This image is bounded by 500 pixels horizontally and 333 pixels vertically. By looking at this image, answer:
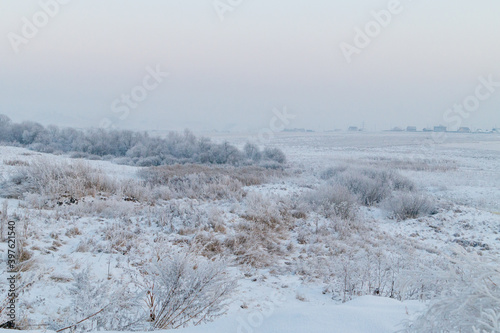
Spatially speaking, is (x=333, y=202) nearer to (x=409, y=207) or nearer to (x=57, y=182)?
(x=409, y=207)

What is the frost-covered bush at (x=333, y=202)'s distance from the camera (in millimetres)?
10211

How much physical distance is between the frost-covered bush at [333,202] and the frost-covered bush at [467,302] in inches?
319

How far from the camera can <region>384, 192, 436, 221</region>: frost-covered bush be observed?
11086 mm

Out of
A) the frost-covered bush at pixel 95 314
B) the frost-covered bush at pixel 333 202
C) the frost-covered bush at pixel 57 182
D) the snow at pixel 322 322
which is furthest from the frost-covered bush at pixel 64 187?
the snow at pixel 322 322

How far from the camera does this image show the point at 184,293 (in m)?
3.43

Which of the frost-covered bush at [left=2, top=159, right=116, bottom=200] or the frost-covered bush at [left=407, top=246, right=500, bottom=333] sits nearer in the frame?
the frost-covered bush at [left=407, top=246, right=500, bottom=333]

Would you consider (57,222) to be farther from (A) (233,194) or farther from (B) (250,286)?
(A) (233,194)

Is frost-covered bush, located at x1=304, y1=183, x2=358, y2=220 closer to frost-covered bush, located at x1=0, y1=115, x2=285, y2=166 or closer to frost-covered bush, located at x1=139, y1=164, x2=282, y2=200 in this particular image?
frost-covered bush, located at x1=139, y1=164, x2=282, y2=200

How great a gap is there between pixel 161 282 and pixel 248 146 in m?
→ 24.6

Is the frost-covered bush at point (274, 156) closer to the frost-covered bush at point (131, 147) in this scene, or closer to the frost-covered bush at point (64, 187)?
the frost-covered bush at point (131, 147)

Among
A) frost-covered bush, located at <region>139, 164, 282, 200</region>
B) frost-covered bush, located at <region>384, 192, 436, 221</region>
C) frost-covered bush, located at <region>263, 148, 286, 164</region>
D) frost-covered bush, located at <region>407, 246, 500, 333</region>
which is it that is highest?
frost-covered bush, located at <region>407, 246, 500, 333</region>

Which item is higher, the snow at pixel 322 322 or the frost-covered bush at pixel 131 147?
the frost-covered bush at pixel 131 147

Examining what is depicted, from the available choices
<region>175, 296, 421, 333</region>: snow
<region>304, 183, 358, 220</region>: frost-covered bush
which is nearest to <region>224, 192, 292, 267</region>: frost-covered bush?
<region>304, 183, 358, 220</region>: frost-covered bush

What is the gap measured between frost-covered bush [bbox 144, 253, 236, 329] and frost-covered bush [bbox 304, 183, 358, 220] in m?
6.91
